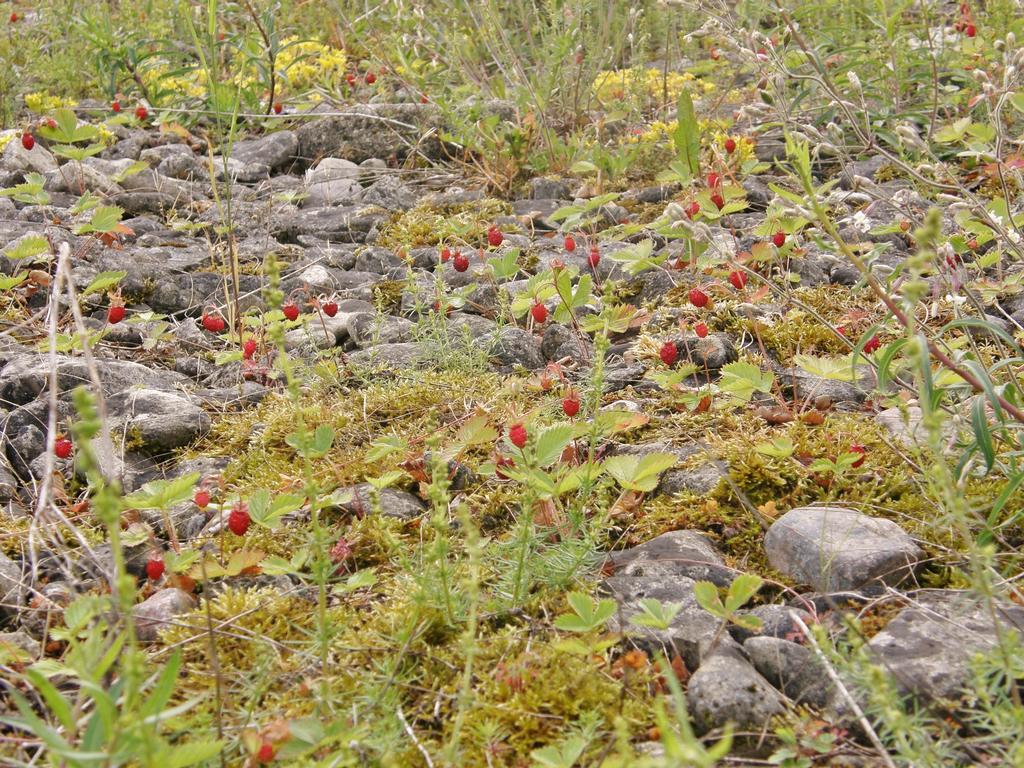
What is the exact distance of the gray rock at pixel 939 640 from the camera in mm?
1361

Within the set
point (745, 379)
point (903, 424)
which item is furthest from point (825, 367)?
point (903, 424)

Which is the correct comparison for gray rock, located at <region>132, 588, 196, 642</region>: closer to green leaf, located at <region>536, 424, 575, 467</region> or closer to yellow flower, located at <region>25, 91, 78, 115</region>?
green leaf, located at <region>536, 424, 575, 467</region>

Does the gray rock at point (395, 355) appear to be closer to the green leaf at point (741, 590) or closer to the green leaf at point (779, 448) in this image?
the green leaf at point (779, 448)

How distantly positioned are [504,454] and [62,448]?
1.11 meters

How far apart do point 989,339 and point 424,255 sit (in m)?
1.98

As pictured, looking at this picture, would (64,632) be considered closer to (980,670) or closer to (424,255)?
(980,670)

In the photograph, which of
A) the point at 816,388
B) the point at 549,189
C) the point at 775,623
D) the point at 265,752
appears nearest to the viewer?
the point at 265,752

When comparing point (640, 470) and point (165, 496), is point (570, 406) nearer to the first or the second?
point (640, 470)

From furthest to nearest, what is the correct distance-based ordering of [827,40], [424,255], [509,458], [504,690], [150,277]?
[827,40], [424,255], [150,277], [509,458], [504,690]

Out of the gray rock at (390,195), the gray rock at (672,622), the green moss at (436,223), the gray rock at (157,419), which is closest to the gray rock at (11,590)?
the gray rock at (157,419)

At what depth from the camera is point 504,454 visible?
2064 millimetres

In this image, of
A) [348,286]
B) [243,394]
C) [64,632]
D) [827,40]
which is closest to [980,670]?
[64,632]

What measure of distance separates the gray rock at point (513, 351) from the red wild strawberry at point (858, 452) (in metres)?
1.05

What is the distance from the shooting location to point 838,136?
2318 mm
